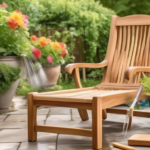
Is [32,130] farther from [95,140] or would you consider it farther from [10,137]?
[95,140]

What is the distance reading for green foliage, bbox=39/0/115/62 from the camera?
656 centimetres

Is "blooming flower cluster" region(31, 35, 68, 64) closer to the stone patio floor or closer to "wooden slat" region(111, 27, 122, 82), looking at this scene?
the stone patio floor

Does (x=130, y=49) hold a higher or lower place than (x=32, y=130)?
higher

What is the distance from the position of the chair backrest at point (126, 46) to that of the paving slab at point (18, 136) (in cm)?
92

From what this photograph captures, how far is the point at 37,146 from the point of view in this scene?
2.38 metres

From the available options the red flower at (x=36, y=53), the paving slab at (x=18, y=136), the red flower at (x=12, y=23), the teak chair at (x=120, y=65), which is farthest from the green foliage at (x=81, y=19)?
the paving slab at (x=18, y=136)

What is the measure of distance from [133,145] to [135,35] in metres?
1.43

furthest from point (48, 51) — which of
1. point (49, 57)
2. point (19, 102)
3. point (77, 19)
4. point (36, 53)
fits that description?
point (77, 19)

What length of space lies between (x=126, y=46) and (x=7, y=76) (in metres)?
1.28

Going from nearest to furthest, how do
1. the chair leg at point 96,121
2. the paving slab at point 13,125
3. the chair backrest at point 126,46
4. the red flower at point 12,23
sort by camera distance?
1. the chair leg at point 96,121
2. the paving slab at point 13,125
3. the chair backrest at point 126,46
4. the red flower at point 12,23

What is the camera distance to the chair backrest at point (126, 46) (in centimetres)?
332

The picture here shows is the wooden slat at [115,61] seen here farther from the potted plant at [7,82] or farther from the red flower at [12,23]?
the red flower at [12,23]

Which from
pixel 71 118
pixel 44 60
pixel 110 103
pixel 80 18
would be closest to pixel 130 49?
pixel 71 118

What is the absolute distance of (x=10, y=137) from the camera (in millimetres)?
2668
